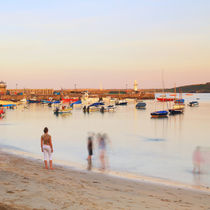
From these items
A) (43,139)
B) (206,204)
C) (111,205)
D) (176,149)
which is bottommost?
(176,149)

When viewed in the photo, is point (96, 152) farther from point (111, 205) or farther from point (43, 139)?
point (111, 205)

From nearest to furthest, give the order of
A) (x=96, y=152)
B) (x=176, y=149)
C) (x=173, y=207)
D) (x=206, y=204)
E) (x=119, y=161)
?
(x=173, y=207)
(x=206, y=204)
(x=119, y=161)
(x=96, y=152)
(x=176, y=149)

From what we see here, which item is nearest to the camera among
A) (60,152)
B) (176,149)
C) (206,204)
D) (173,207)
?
(173,207)

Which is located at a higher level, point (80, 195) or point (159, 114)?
point (80, 195)

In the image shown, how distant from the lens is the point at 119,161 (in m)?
23.7

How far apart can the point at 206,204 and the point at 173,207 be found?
1.85 meters

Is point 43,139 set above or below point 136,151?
above

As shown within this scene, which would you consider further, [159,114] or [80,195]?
[159,114]

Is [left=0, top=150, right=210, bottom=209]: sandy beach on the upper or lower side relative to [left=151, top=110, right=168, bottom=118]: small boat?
upper

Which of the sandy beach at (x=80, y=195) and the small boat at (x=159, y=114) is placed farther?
the small boat at (x=159, y=114)

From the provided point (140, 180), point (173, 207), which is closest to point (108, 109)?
point (140, 180)

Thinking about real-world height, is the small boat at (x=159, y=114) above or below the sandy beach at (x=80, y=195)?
below

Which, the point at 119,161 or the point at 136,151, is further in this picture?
the point at 136,151

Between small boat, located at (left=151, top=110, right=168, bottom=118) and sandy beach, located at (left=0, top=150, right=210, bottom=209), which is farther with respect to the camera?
small boat, located at (left=151, top=110, right=168, bottom=118)
